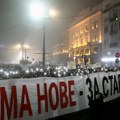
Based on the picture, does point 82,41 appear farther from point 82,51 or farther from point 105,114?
point 105,114

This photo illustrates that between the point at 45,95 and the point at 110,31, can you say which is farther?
the point at 110,31

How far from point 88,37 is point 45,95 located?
70.1 metres

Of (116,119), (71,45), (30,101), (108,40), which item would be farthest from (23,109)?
(71,45)

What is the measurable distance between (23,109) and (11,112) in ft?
1.94

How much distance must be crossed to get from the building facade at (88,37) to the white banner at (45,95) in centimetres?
5611

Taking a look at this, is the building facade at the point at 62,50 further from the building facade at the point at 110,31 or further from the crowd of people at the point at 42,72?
the crowd of people at the point at 42,72

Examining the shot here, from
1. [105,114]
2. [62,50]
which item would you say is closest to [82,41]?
[62,50]

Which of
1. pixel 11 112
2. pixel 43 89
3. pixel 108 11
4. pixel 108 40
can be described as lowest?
pixel 11 112

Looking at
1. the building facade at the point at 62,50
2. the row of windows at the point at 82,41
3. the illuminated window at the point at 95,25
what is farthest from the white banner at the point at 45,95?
the building facade at the point at 62,50

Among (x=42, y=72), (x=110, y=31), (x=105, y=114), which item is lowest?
(x=105, y=114)

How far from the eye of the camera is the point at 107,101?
48.0 ft

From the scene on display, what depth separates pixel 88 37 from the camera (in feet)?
261

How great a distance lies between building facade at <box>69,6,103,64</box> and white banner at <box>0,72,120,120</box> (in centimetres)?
5611

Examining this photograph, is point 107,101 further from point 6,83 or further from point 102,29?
point 102,29
